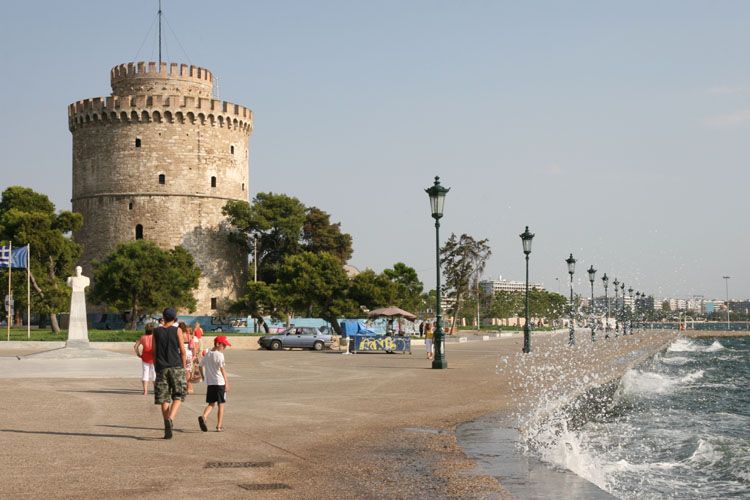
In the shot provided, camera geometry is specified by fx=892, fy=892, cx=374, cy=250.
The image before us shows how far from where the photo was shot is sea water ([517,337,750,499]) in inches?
429

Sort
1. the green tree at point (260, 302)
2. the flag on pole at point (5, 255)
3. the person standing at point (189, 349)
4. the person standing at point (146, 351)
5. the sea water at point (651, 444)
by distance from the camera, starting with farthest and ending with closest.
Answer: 1. the green tree at point (260, 302)
2. the flag on pole at point (5, 255)
3. the person standing at point (189, 349)
4. the person standing at point (146, 351)
5. the sea water at point (651, 444)

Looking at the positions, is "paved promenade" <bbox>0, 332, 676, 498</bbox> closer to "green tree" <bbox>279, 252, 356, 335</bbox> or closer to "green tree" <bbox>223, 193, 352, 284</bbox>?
"green tree" <bbox>279, 252, 356, 335</bbox>

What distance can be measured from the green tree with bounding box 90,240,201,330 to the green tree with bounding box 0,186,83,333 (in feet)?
9.59

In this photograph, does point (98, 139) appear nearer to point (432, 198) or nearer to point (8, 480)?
point (432, 198)

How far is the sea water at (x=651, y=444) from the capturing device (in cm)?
1091

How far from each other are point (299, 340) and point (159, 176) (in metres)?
31.7

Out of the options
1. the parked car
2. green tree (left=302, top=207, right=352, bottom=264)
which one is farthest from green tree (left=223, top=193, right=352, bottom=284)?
the parked car

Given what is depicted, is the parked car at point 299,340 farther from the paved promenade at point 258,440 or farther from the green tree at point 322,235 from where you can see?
the green tree at point 322,235

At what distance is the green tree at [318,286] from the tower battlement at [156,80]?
64.6 feet

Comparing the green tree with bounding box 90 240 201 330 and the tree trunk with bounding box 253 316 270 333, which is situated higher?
the green tree with bounding box 90 240 201 330

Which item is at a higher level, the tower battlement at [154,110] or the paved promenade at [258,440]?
the tower battlement at [154,110]

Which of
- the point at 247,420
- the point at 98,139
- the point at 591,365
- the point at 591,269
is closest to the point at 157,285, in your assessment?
the point at 98,139

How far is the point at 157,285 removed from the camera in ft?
197

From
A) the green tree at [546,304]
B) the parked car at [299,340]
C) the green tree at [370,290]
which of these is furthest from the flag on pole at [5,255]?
the green tree at [546,304]
